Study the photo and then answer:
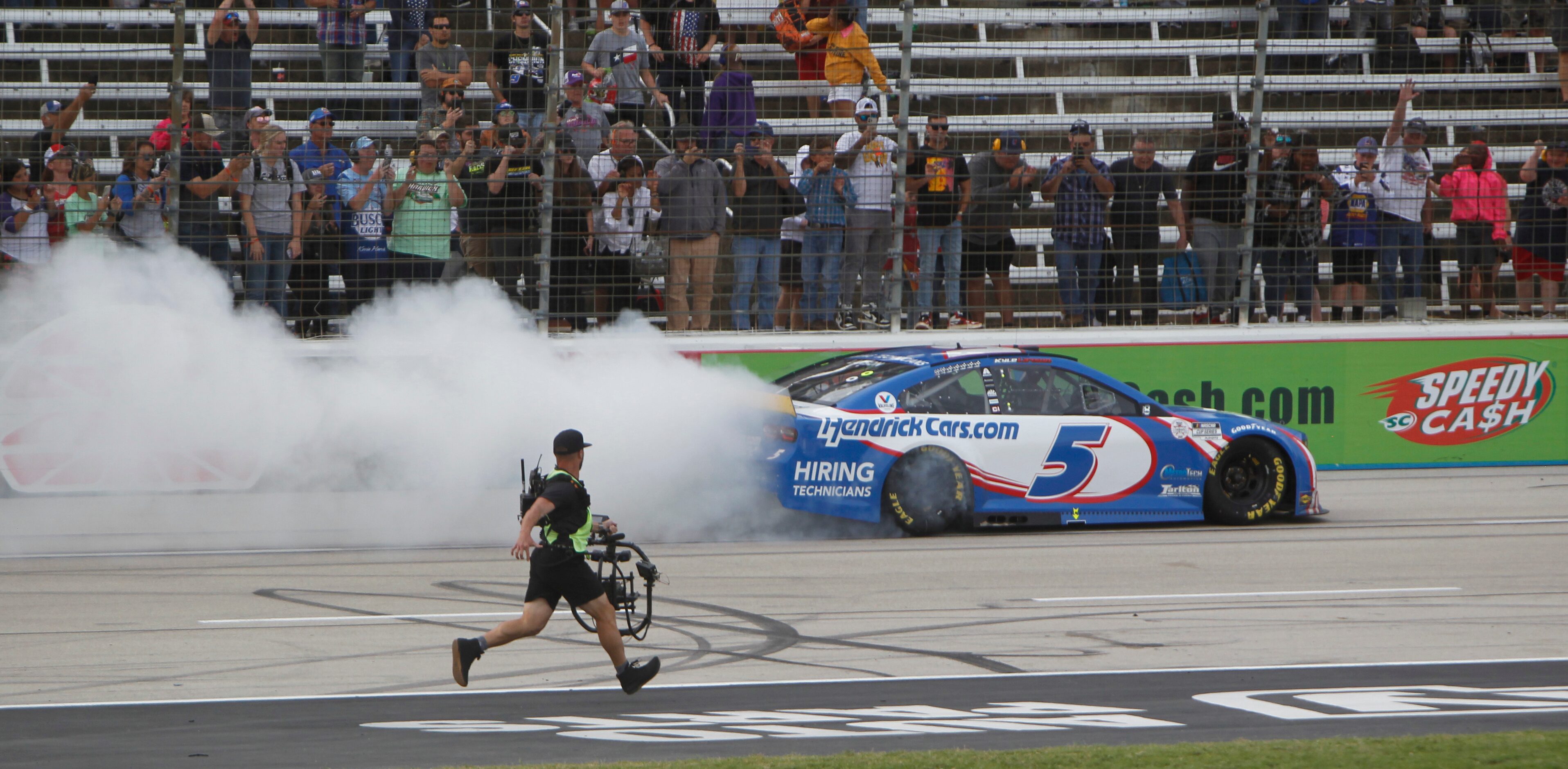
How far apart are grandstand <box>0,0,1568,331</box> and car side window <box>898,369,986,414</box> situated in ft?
10.5

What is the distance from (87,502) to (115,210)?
8.24 feet

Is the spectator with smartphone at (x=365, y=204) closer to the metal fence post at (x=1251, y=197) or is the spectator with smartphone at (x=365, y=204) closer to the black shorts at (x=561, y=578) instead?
the black shorts at (x=561, y=578)

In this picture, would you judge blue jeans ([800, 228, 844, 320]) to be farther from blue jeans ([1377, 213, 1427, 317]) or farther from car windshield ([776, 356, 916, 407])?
blue jeans ([1377, 213, 1427, 317])

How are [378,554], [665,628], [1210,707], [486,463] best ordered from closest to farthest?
[1210,707] < [665,628] < [378,554] < [486,463]

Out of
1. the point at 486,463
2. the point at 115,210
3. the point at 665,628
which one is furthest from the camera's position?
the point at 115,210

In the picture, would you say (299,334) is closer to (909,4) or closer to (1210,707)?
(909,4)

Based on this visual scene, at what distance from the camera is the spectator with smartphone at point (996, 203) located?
559 inches

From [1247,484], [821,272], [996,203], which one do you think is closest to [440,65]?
[821,272]

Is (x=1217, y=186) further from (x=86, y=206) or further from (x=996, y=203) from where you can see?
(x=86, y=206)

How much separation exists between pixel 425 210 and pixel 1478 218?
9.84 metres

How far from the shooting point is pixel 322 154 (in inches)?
527

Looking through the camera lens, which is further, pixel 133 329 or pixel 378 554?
pixel 133 329

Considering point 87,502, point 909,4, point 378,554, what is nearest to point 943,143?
point 909,4

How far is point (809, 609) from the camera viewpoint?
8812mm
